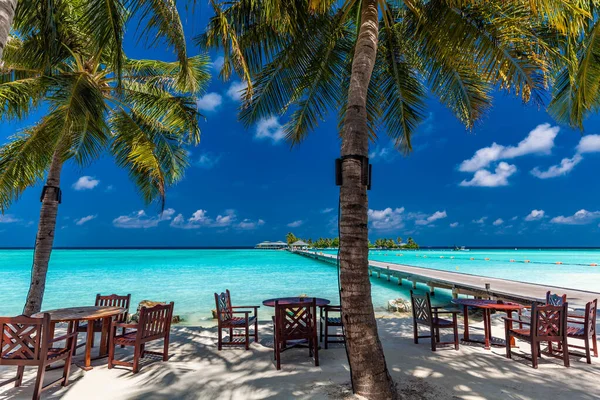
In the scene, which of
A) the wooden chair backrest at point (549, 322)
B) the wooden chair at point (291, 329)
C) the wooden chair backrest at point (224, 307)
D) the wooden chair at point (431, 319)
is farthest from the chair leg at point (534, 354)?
the wooden chair backrest at point (224, 307)

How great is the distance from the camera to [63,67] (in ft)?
23.1

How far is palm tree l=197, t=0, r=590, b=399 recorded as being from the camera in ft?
11.9

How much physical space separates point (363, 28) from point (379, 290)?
16939mm

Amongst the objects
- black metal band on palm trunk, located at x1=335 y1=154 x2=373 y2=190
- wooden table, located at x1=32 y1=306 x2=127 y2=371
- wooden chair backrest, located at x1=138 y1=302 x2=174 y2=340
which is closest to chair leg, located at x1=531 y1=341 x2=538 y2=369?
black metal band on palm trunk, located at x1=335 y1=154 x2=373 y2=190

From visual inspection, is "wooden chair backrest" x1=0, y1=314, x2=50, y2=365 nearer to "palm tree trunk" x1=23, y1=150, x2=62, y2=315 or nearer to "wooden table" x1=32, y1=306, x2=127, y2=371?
"wooden table" x1=32, y1=306, x2=127, y2=371

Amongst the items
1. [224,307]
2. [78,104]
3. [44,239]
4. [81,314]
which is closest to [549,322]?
[224,307]

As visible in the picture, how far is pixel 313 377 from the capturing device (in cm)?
418

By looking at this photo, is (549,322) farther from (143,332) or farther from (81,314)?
(81,314)

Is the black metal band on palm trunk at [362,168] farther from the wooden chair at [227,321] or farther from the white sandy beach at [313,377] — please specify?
the wooden chair at [227,321]

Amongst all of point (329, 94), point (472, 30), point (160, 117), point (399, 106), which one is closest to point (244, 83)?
point (329, 94)

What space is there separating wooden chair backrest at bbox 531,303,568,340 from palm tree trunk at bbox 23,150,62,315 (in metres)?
7.95

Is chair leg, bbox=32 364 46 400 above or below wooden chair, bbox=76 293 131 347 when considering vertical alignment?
below

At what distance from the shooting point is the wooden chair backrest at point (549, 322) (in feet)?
14.6

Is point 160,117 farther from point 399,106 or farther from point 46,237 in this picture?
point 399,106
